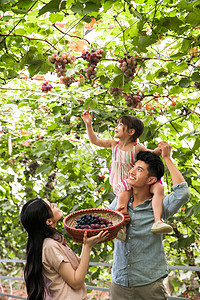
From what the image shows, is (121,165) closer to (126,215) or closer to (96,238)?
(126,215)

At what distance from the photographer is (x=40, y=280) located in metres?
1.53

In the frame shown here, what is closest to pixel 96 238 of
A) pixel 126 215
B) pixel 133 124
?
pixel 126 215

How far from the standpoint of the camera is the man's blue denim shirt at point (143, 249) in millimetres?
1479

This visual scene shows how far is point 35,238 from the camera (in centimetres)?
158

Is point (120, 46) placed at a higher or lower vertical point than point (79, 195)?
higher

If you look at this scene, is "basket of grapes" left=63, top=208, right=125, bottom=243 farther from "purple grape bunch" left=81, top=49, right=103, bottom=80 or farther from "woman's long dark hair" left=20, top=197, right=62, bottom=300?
"purple grape bunch" left=81, top=49, right=103, bottom=80

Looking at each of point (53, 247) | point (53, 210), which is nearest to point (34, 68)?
point (53, 210)

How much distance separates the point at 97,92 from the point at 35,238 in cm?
134

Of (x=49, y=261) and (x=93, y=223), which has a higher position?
(x=93, y=223)

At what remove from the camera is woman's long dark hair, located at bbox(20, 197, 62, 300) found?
1.52m

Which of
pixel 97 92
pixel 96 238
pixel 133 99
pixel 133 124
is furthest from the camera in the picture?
pixel 97 92

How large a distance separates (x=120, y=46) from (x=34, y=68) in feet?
2.57

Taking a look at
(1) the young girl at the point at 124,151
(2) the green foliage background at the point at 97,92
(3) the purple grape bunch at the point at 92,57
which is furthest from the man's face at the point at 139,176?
(3) the purple grape bunch at the point at 92,57

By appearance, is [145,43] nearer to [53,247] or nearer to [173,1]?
[173,1]
